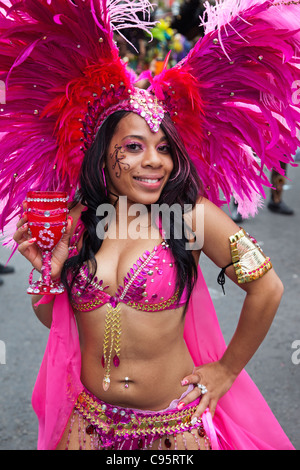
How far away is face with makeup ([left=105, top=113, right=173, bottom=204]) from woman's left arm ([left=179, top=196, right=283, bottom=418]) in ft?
0.66

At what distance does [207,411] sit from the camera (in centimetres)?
185

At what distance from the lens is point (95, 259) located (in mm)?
1786

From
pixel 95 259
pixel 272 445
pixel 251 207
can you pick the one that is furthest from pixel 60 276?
pixel 272 445

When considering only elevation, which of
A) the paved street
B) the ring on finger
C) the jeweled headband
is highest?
the jeweled headband

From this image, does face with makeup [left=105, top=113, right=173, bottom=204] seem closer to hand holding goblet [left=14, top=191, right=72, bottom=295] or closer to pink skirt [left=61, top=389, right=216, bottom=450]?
hand holding goblet [left=14, top=191, right=72, bottom=295]

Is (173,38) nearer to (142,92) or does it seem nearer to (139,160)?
(142,92)

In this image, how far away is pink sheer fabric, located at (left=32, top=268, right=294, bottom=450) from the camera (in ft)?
6.06

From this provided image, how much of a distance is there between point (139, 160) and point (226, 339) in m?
2.78

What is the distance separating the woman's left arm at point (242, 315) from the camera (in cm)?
179

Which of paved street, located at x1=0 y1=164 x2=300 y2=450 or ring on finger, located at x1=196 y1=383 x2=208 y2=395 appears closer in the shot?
ring on finger, located at x1=196 y1=383 x2=208 y2=395

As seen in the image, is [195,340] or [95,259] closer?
[95,259]

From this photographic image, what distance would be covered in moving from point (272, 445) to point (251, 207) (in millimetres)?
926

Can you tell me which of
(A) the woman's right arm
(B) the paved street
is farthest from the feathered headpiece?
(B) the paved street

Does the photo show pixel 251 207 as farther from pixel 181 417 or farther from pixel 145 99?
pixel 181 417
